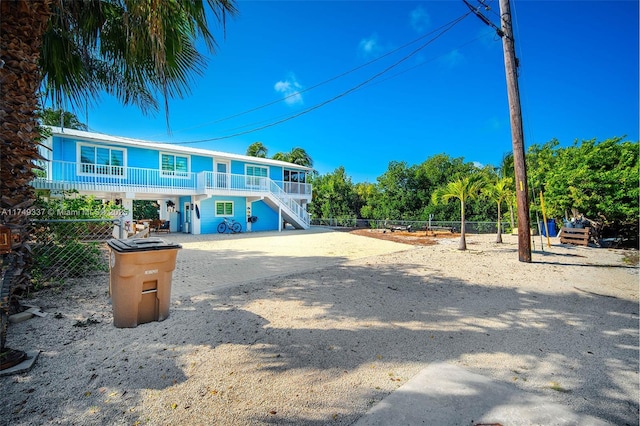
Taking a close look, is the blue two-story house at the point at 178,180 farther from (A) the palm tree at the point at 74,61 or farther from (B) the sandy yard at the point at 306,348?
(B) the sandy yard at the point at 306,348

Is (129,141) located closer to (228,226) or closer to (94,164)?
(94,164)

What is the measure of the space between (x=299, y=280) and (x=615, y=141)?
54.9 feet

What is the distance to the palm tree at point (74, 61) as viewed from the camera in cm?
340

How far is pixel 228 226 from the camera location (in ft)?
62.2

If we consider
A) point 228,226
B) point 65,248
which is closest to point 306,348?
point 65,248

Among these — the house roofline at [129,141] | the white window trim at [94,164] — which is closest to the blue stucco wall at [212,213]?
the house roofline at [129,141]

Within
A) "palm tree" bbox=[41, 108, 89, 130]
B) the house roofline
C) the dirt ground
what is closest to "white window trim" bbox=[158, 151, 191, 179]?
the house roofline

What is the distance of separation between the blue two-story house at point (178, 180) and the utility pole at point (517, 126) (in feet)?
49.0

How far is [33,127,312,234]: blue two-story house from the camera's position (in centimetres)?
1409

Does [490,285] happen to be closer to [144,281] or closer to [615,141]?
[144,281]

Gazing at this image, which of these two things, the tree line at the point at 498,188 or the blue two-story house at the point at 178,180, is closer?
the tree line at the point at 498,188

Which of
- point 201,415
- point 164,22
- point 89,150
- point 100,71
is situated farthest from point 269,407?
point 89,150

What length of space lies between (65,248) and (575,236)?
17.8m

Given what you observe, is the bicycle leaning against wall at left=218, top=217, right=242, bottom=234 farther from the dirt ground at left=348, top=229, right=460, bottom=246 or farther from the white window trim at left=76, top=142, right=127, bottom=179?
the dirt ground at left=348, top=229, right=460, bottom=246
